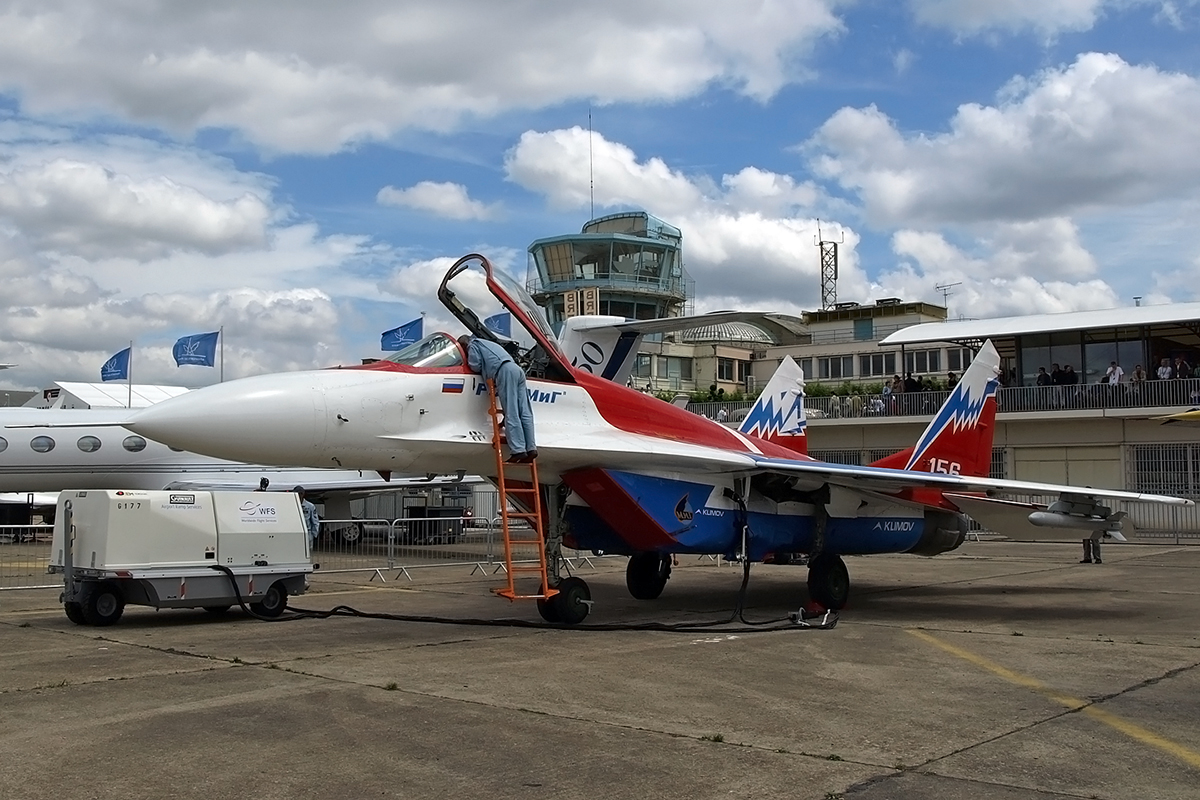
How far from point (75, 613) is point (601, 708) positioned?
685 centimetres

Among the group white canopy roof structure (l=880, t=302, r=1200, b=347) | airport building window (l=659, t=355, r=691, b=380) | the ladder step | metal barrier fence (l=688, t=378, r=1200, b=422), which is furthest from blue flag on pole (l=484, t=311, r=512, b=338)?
airport building window (l=659, t=355, r=691, b=380)

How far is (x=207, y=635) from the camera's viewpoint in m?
9.86

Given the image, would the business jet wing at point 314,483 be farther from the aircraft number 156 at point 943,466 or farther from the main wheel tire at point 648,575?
the aircraft number 156 at point 943,466

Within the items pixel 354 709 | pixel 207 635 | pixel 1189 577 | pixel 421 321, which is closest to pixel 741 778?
pixel 354 709

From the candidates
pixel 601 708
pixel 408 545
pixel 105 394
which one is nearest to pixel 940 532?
pixel 601 708

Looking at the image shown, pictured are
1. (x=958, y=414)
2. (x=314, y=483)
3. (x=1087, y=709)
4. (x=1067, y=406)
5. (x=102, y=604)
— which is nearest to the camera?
(x=1087, y=709)

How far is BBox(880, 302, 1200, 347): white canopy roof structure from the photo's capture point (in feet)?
104

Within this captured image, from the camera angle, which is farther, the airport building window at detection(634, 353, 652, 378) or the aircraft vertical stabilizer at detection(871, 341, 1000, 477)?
the airport building window at detection(634, 353, 652, 378)

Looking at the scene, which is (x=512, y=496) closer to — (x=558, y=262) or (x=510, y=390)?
(x=510, y=390)

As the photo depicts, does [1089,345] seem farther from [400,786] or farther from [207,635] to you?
[400,786]

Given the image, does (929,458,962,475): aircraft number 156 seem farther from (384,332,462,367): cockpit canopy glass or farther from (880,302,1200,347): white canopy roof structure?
(880,302,1200,347): white canopy roof structure

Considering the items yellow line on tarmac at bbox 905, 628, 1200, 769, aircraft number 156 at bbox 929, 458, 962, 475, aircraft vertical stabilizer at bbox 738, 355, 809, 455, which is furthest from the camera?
aircraft vertical stabilizer at bbox 738, 355, 809, 455

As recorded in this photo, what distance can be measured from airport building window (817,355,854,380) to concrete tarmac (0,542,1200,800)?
4302 centimetres

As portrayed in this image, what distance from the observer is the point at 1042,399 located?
32312 mm
